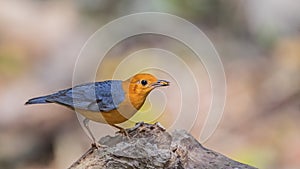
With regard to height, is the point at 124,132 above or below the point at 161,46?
below

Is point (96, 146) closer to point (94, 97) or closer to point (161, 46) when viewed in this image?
point (94, 97)

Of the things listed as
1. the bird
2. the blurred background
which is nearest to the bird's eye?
the bird

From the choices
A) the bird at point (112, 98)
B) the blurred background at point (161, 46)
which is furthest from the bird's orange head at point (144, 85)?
the blurred background at point (161, 46)

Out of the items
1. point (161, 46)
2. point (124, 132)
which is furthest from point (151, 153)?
point (161, 46)

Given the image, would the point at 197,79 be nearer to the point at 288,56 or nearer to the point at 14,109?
the point at 288,56

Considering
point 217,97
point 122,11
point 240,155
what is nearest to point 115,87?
point 240,155

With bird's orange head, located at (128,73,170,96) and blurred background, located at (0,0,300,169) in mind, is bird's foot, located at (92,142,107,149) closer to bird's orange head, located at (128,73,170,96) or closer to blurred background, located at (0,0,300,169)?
bird's orange head, located at (128,73,170,96)
